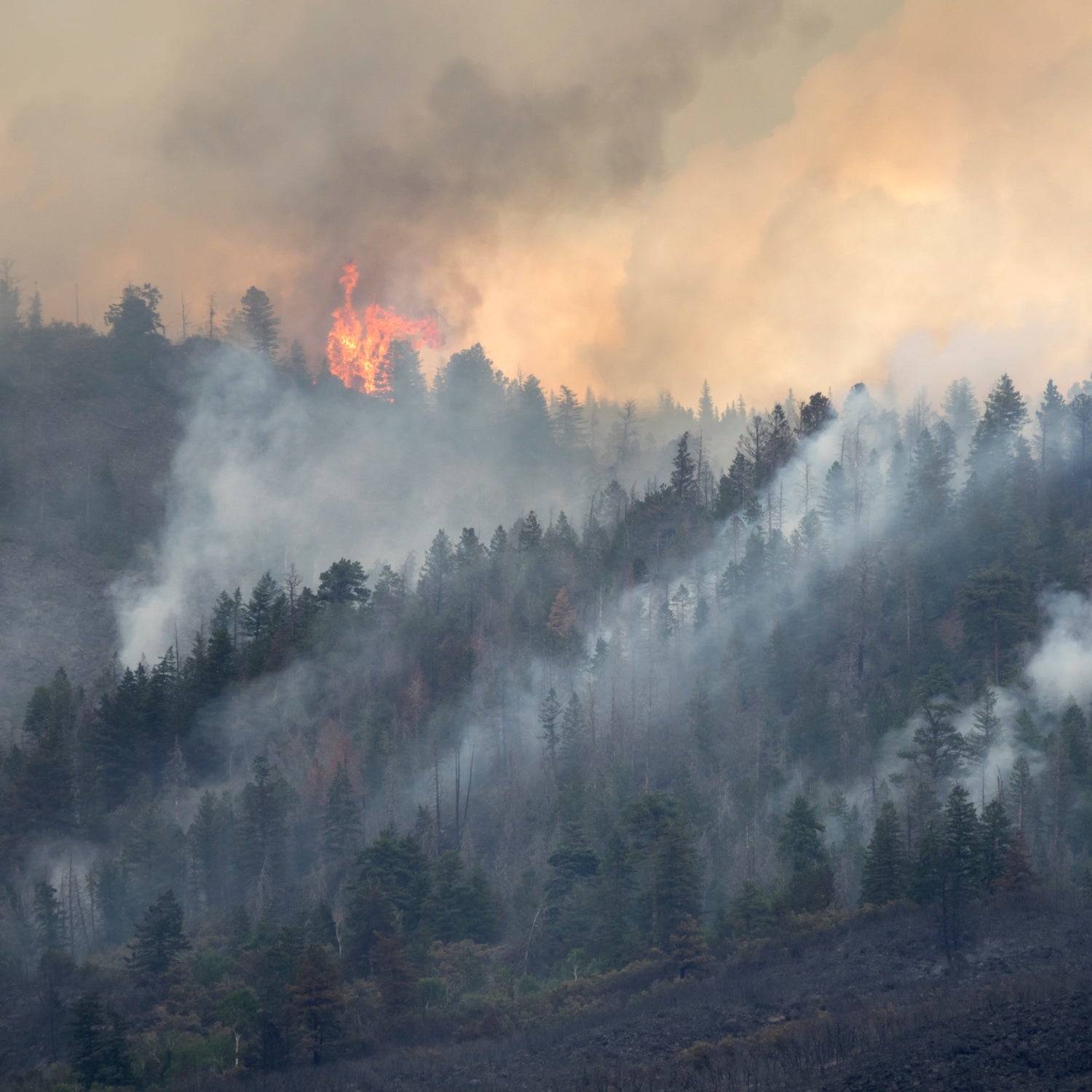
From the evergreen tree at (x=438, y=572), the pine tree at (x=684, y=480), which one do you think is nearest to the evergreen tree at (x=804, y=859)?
the evergreen tree at (x=438, y=572)

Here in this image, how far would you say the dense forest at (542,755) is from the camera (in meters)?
71.2

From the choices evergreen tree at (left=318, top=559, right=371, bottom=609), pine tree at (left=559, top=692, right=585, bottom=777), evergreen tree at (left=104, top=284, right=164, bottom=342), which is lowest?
pine tree at (left=559, top=692, right=585, bottom=777)

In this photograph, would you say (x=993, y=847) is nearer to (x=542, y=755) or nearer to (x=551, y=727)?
(x=551, y=727)

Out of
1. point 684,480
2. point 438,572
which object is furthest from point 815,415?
point 438,572

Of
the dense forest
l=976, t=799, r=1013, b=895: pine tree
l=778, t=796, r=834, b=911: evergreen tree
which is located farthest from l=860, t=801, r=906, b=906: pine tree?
l=976, t=799, r=1013, b=895: pine tree

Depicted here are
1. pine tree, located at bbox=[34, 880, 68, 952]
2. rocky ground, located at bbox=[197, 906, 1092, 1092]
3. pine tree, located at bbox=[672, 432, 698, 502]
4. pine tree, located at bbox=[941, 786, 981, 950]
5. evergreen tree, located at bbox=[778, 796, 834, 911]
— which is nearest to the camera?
rocky ground, located at bbox=[197, 906, 1092, 1092]

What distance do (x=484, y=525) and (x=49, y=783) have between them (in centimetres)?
8915

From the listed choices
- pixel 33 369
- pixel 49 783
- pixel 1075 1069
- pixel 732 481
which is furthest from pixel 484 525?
pixel 1075 1069

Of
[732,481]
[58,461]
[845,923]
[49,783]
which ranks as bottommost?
[845,923]

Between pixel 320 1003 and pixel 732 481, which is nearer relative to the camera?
pixel 320 1003

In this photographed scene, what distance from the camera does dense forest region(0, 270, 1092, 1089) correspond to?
71.2 meters

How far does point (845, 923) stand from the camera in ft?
230

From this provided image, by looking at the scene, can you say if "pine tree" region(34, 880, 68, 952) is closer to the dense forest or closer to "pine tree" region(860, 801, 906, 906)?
the dense forest

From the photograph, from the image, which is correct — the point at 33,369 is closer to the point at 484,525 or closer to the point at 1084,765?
the point at 484,525
